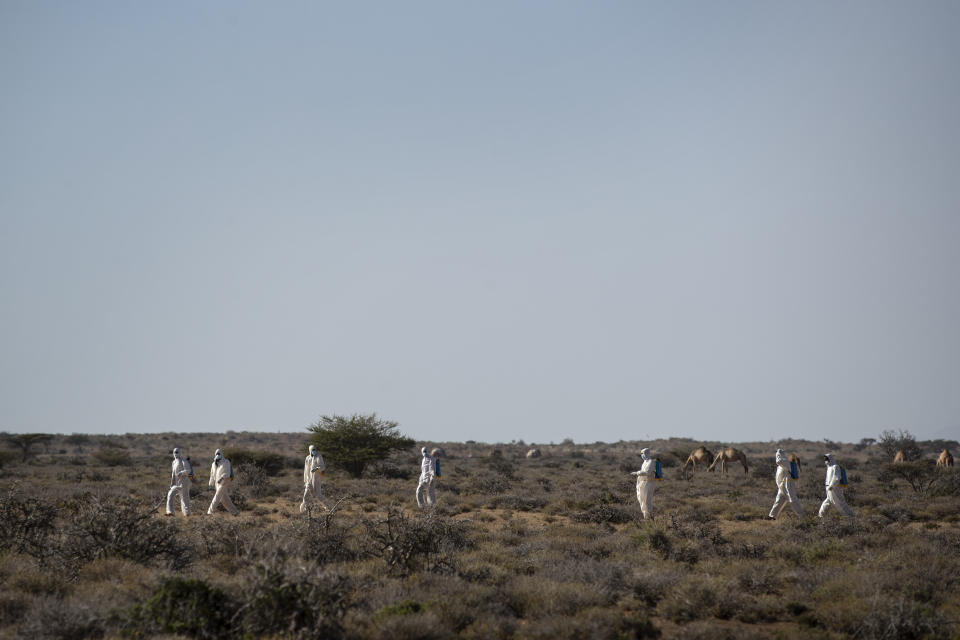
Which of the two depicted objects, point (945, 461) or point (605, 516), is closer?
point (605, 516)

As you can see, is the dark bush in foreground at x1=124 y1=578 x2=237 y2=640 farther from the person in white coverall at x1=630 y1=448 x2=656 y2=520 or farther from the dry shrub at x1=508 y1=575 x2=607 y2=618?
the person in white coverall at x1=630 y1=448 x2=656 y2=520

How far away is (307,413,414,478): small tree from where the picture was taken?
29312mm

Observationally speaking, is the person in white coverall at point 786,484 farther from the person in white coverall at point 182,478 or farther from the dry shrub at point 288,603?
the person in white coverall at point 182,478

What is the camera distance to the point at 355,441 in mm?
29922

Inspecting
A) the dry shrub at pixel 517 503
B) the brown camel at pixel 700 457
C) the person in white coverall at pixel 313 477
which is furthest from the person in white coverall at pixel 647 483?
the brown camel at pixel 700 457

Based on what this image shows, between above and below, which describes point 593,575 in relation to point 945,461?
below

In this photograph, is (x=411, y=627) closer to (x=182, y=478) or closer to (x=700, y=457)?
(x=182, y=478)

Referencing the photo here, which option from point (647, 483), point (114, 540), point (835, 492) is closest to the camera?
point (114, 540)

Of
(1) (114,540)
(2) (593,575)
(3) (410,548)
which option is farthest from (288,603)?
(2) (593,575)

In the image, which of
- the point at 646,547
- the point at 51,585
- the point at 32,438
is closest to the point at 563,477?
the point at 646,547

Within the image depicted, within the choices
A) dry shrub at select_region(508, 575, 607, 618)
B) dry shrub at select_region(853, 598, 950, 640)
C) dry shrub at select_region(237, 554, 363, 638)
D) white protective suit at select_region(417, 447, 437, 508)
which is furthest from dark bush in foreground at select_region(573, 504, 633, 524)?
dry shrub at select_region(237, 554, 363, 638)

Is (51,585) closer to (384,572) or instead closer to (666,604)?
(384,572)

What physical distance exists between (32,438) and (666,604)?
43.1 m

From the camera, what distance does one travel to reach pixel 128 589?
850 centimetres
